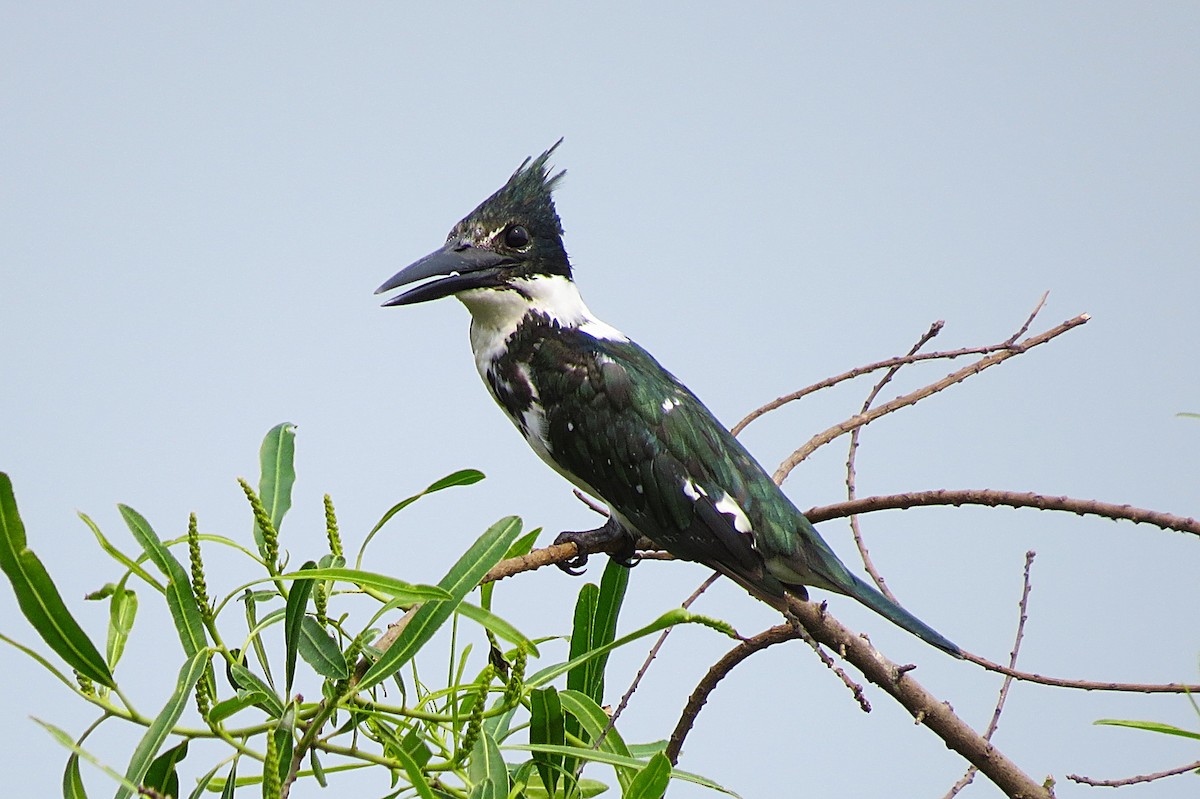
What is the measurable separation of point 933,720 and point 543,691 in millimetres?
755

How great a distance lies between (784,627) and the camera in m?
1.83

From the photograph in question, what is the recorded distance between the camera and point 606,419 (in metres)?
2.17

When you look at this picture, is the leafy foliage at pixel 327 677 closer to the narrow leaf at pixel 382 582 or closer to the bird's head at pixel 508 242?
the narrow leaf at pixel 382 582

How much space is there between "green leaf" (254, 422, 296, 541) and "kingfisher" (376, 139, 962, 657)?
601 mm

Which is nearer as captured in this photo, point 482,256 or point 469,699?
point 469,699

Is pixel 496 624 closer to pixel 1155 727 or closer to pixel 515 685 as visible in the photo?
pixel 515 685

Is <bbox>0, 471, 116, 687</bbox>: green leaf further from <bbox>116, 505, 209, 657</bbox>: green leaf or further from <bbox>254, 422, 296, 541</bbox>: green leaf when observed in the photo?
<bbox>254, 422, 296, 541</bbox>: green leaf

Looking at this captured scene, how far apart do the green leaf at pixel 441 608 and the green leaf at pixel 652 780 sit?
0.82 ft

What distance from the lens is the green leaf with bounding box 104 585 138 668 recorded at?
1187 millimetres

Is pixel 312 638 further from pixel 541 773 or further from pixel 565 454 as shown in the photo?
pixel 565 454

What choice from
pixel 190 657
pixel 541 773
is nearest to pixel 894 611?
pixel 541 773

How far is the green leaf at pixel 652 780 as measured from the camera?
1226 millimetres

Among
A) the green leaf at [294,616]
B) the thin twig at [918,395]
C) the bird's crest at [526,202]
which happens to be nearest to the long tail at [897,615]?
the thin twig at [918,395]

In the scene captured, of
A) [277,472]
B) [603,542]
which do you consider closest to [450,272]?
[603,542]
